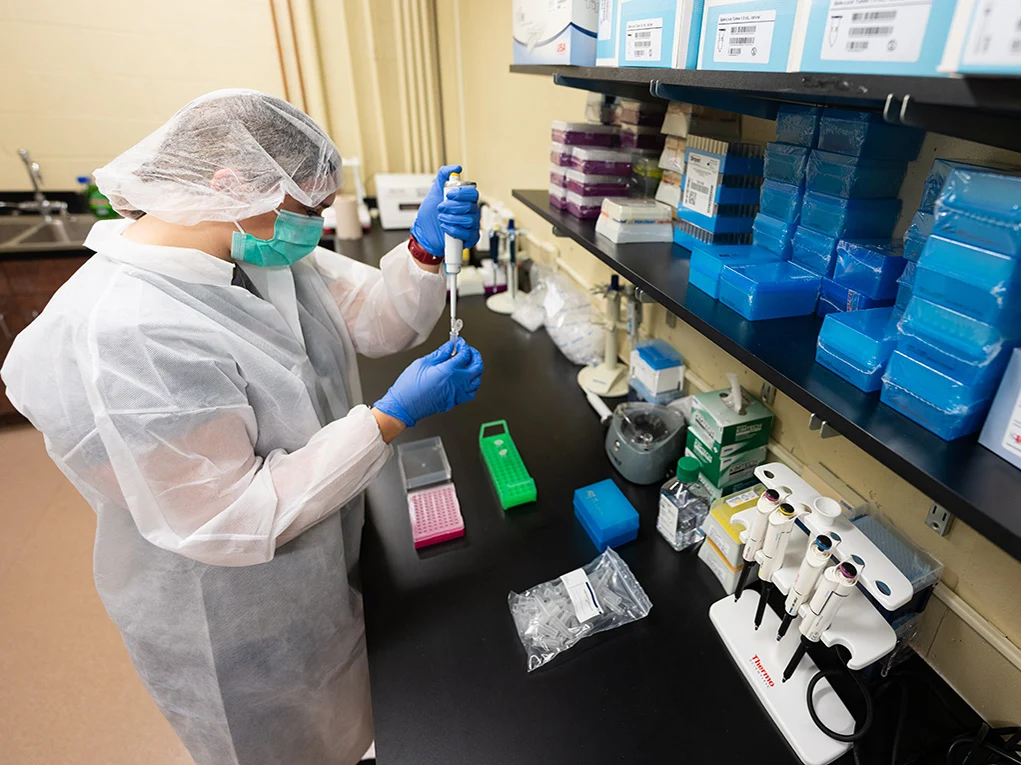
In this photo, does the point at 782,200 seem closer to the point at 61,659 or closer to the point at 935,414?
the point at 935,414

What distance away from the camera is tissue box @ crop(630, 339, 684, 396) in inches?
51.8

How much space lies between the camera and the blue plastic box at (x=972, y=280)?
491 mm

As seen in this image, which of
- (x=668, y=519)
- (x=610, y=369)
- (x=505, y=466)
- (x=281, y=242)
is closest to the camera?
(x=281, y=242)

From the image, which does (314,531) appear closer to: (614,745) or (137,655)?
(137,655)

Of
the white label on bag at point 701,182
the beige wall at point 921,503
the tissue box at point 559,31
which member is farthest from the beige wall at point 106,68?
the white label on bag at point 701,182

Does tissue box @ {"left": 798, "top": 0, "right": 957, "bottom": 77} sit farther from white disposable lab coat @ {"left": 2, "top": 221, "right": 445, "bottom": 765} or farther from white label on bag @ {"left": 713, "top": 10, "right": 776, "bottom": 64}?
white disposable lab coat @ {"left": 2, "top": 221, "right": 445, "bottom": 765}

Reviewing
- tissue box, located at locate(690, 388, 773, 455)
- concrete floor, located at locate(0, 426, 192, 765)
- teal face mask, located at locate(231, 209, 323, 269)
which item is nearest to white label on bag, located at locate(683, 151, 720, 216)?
tissue box, located at locate(690, 388, 773, 455)

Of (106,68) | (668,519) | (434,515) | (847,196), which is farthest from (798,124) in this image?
(106,68)

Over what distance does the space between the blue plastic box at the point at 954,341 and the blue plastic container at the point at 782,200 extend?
0.33m

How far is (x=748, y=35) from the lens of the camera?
2.04 ft

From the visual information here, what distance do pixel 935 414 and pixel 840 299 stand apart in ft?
0.87

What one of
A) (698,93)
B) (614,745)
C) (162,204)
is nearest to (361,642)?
(614,745)

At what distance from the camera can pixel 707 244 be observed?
0.98 metres

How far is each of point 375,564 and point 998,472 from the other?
3.14 ft
